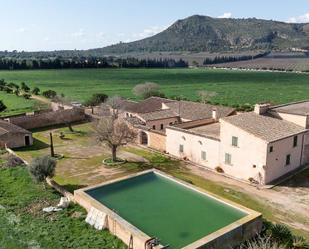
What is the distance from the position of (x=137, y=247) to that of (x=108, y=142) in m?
17.4

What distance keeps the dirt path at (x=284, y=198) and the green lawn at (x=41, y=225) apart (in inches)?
467

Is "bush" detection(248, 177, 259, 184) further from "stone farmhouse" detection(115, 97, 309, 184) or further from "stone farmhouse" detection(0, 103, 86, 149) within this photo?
"stone farmhouse" detection(0, 103, 86, 149)

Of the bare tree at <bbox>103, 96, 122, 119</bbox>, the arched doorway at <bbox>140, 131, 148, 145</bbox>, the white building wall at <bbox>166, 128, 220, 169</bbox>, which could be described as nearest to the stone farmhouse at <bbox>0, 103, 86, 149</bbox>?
the bare tree at <bbox>103, 96, 122, 119</bbox>

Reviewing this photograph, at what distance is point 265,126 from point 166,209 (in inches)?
536

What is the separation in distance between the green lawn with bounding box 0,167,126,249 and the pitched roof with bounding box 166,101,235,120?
2514cm

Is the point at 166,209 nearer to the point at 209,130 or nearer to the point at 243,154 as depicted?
the point at 243,154

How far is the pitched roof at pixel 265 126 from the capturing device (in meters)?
29.3

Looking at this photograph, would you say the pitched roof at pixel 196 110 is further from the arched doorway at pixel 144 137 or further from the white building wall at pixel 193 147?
the white building wall at pixel 193 147

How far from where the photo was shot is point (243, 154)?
2998 cm

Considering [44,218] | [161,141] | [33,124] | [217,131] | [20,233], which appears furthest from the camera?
[33,124]

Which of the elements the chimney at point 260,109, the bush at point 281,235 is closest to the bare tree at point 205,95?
the chimney at point 260,109

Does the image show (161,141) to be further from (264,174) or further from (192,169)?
(264,174)

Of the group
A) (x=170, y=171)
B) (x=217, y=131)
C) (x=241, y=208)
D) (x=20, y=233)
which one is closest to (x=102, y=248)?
(x=20, y=233)

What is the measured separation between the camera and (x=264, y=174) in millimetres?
28531
